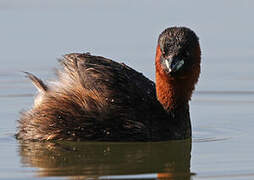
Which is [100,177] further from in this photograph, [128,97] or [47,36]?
[47,36]

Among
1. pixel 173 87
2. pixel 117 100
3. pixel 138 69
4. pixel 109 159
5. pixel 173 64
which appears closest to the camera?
pixel 109 159

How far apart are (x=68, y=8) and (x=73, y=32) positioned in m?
1.80

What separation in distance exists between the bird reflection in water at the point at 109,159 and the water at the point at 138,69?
0.01m

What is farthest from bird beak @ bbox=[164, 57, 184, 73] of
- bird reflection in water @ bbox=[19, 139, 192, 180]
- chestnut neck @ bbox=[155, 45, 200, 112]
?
bird reflection in water @ bbox=[19, 139, 192, 180]

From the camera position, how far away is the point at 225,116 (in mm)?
13680

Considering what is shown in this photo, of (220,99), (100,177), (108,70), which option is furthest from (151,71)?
(100,177)

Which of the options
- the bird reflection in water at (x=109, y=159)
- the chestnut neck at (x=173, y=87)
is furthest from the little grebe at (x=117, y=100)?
the bird reflection in water at (x=109, y=159)

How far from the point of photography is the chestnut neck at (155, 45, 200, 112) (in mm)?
12523

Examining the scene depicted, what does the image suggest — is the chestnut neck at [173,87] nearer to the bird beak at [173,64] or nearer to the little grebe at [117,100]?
the little grebe at [117,100]

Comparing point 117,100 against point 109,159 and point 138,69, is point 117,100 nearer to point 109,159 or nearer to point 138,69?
point 109,159

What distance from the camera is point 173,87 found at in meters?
12.6

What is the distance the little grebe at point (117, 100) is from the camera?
1223cm

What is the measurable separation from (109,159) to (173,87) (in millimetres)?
1665

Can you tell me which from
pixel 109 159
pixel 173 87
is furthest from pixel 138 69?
pixel 109 159
